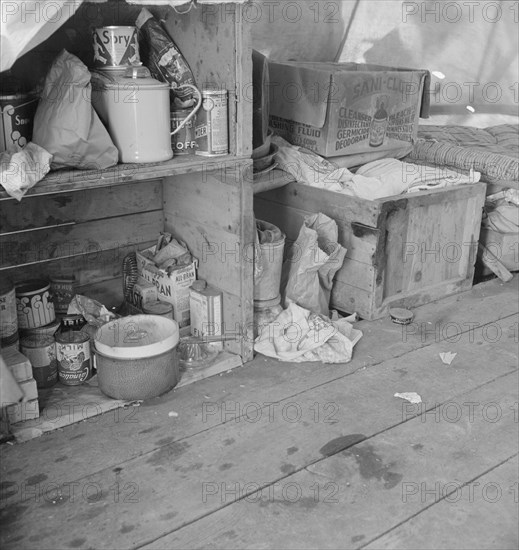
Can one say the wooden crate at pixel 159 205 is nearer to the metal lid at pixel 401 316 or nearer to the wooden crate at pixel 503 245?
the metal lid at pixel 401 316

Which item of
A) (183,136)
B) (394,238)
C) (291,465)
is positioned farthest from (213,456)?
(394,238)

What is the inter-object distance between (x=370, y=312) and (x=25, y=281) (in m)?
1.14

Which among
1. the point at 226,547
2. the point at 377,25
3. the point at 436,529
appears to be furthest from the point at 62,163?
the point at 377,25

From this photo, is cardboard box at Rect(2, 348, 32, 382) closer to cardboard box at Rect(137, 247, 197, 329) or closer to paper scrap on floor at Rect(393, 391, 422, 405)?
cardboard box at Rect(137, 247, 197, 329)

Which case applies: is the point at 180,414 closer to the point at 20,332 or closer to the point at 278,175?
the point at 20,332

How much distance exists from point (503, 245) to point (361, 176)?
75 centimetres

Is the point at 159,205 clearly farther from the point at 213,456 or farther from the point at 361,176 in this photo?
the point at 213,456

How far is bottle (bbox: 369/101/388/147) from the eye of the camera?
9.11 ft

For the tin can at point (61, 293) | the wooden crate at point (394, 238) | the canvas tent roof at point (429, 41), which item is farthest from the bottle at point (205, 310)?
the canvas tent roof at point (429, 41)

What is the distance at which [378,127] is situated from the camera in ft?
9.20

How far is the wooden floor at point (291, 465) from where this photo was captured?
1496mm

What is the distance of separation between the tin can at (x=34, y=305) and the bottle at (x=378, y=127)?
1388 millimetres

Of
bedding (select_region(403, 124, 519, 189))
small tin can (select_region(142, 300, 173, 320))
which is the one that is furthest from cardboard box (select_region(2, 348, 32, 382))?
bedding (select_region(403, 124, 519, 189))

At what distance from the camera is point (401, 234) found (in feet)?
8.25
